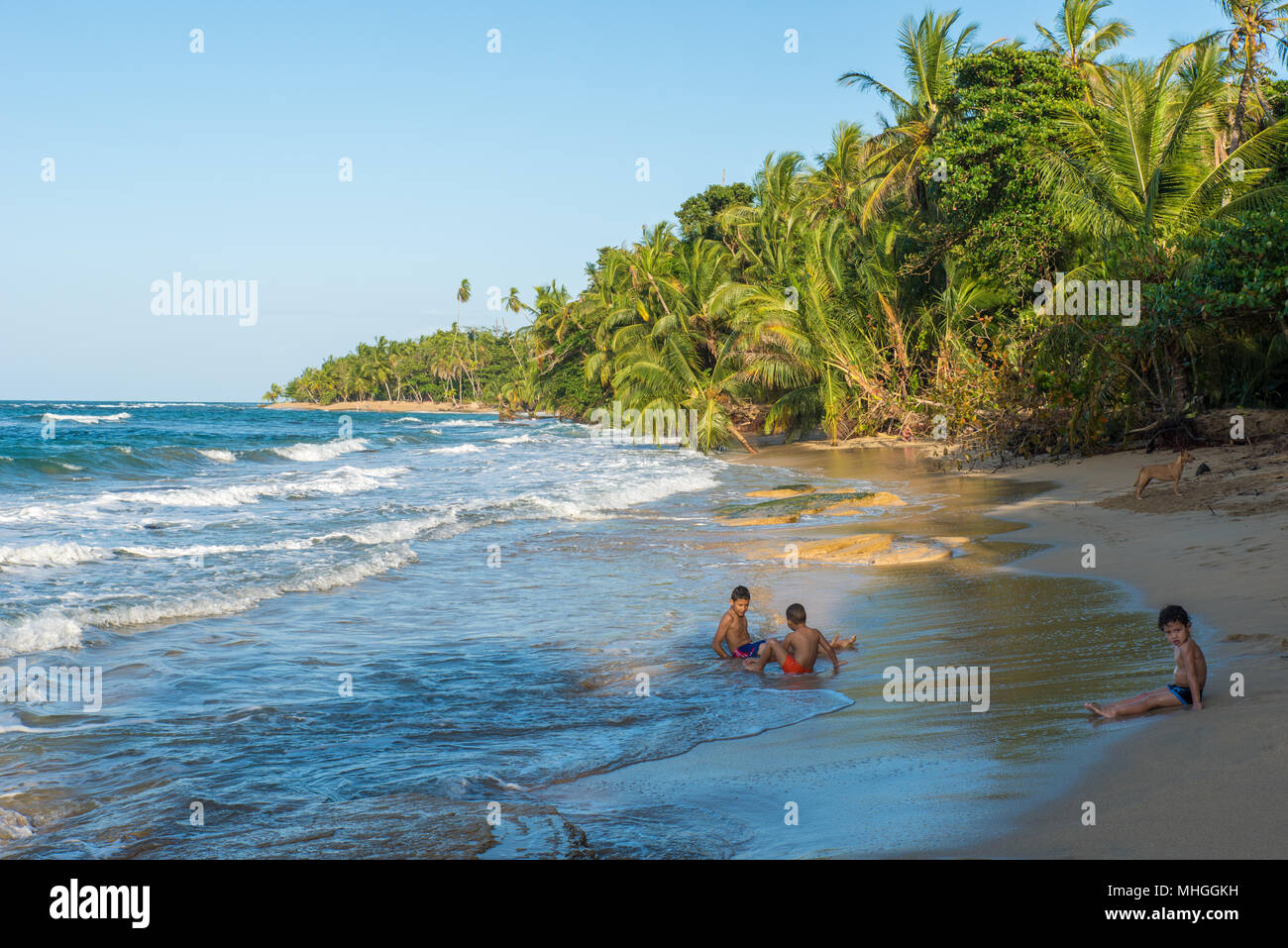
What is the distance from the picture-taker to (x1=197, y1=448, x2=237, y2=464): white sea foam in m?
36.9

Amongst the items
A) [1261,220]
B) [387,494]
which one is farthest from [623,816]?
[387,494]

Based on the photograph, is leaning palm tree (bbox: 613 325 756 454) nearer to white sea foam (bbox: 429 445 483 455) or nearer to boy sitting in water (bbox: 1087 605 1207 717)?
white sea foam (bbox: 429 445 483 455)

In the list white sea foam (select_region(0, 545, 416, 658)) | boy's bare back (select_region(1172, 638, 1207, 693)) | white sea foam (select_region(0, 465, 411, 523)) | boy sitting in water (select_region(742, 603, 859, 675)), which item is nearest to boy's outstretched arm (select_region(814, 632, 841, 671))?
boy sitting in water (select_region(742, 603, 859, 675))

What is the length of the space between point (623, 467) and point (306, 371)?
162560mm

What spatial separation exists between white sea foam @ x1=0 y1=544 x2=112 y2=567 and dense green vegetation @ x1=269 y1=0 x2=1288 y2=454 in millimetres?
16199

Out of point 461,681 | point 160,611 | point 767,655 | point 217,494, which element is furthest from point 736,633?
point 217,494

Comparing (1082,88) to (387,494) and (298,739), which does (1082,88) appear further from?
(298,739)

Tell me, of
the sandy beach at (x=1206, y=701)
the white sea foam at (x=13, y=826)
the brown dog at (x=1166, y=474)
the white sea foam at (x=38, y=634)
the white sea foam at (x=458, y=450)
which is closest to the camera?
the sandy beach at (x=1206, y=701)

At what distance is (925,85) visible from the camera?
2914 centimetres

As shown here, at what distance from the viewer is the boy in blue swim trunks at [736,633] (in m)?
7.74

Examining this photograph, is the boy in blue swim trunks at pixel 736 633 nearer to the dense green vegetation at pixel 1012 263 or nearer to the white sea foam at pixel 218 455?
the dense green vegetation at pixel 1012 263

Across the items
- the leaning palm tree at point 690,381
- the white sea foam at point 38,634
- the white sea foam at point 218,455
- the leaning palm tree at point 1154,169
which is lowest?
the white sea foam at point 38,634

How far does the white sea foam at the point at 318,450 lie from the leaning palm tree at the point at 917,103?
23656mm

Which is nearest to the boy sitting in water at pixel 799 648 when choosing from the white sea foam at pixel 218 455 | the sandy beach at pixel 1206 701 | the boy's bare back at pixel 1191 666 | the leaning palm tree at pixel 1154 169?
the sandy beach at pixel 1206 701
